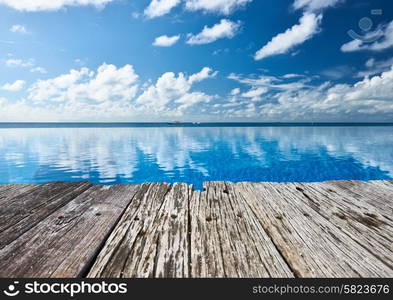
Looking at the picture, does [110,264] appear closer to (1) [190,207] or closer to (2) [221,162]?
(1) [190,207]

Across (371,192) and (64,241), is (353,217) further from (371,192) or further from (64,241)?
(64,241)

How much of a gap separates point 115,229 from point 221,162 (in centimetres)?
1520

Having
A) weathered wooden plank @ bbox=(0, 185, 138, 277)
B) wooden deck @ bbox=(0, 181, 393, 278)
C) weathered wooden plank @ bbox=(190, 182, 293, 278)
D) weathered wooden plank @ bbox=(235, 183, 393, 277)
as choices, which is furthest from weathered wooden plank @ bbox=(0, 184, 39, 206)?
weathered wooden plank @ bbox=(235, 183, 393, 277)

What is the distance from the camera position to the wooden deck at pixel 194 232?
1.23m

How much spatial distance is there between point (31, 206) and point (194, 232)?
1555 millimetres

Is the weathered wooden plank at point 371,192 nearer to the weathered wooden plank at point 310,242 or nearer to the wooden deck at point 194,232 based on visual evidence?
the wooden deck at point 194,232

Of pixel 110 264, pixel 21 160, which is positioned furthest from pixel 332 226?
pixel 21 160

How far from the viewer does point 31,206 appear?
1.99 m

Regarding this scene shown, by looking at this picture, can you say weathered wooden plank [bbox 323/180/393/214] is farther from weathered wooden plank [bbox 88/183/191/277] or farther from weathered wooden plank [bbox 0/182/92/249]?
weathered wooden plank [bbox 0/182/92/249]

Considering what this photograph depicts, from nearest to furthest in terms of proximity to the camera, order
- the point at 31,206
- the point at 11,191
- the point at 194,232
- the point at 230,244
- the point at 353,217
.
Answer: the point at 230,244 < the point at 194,232 < the point at 353,217 < the point at 31,206 < the point at 11,191

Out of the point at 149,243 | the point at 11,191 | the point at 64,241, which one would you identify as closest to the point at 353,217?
the point at 149,243

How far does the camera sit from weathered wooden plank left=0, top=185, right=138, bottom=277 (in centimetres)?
121

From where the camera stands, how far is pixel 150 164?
1573 cm

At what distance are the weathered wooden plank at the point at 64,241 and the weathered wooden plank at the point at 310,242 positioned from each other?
123 cm
